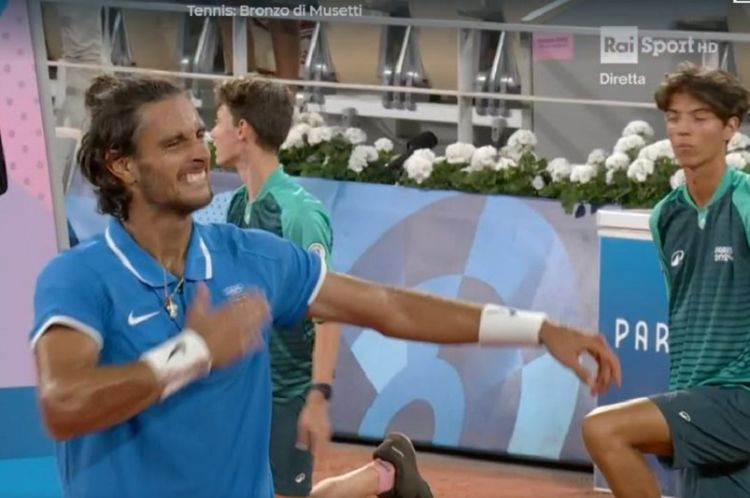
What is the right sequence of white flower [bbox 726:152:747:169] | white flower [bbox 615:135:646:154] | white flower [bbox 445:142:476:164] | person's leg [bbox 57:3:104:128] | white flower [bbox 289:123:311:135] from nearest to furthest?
white flower [bbox 726:152:747:169], white flower [bbox 615:135:646:154], white flower [bbox 445:142:476:164], white flower [bbox 289:123:311:135], person's leg [bbox 57:3:104:128]

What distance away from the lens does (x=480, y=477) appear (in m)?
8.76

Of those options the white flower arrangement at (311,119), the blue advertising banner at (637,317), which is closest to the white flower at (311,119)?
the white flower arrangement at (311,119)

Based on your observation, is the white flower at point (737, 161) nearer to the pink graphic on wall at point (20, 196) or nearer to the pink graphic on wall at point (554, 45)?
the pink graphic on wall at point (554, 45)

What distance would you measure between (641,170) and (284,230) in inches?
114

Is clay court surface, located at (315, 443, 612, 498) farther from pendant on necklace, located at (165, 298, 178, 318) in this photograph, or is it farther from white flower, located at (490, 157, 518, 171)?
pendant on necklace, located at (165, 298, 178, 318)

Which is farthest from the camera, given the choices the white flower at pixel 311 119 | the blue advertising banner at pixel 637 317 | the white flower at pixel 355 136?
the white flower at pixel 311 119

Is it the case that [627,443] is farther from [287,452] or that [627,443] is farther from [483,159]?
[483,159]

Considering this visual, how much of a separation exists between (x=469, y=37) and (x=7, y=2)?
4.25 m

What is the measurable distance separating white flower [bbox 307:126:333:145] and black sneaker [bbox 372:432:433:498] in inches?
112

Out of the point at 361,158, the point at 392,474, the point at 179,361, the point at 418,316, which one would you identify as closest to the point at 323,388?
the point at 392,474

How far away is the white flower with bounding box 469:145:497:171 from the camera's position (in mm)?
9102

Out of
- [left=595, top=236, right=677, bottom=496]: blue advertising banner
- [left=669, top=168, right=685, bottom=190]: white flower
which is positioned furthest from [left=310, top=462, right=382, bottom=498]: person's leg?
[left=669, top=168, right=685, bottom=190]: white flower

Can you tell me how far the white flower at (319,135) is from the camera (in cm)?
962

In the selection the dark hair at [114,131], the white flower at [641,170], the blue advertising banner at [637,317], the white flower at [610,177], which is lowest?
the blue advertising banner at [637,317]
